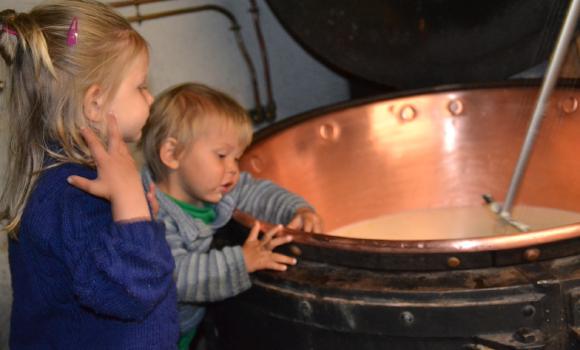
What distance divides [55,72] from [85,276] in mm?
229

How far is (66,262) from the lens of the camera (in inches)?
37.8

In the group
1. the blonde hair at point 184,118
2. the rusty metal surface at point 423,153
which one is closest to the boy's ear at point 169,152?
the blonde hair at point 184,118

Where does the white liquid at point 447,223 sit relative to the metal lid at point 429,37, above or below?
below

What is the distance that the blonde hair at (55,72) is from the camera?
97 cm

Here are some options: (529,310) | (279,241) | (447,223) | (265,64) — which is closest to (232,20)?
(265,64)

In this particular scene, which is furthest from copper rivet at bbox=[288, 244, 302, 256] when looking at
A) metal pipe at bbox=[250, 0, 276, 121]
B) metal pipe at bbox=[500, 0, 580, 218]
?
metal pipe at bbox=[250, 0, 276, 121]

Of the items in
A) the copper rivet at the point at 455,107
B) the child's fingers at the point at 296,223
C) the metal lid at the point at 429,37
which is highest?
the metal lid at the point at 429,37

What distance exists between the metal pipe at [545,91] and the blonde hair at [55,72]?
62 cm

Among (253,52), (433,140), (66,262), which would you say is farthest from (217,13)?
(66,262)

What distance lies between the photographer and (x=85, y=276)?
930 mm

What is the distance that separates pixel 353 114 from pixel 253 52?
39 cm

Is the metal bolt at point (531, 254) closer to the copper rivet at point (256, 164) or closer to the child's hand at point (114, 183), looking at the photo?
the child's hand at point (114, 183)

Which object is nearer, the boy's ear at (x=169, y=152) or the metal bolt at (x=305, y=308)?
the metal bolt at (x=305, y=308)

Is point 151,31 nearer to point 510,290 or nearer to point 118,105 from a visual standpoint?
point 118,105
